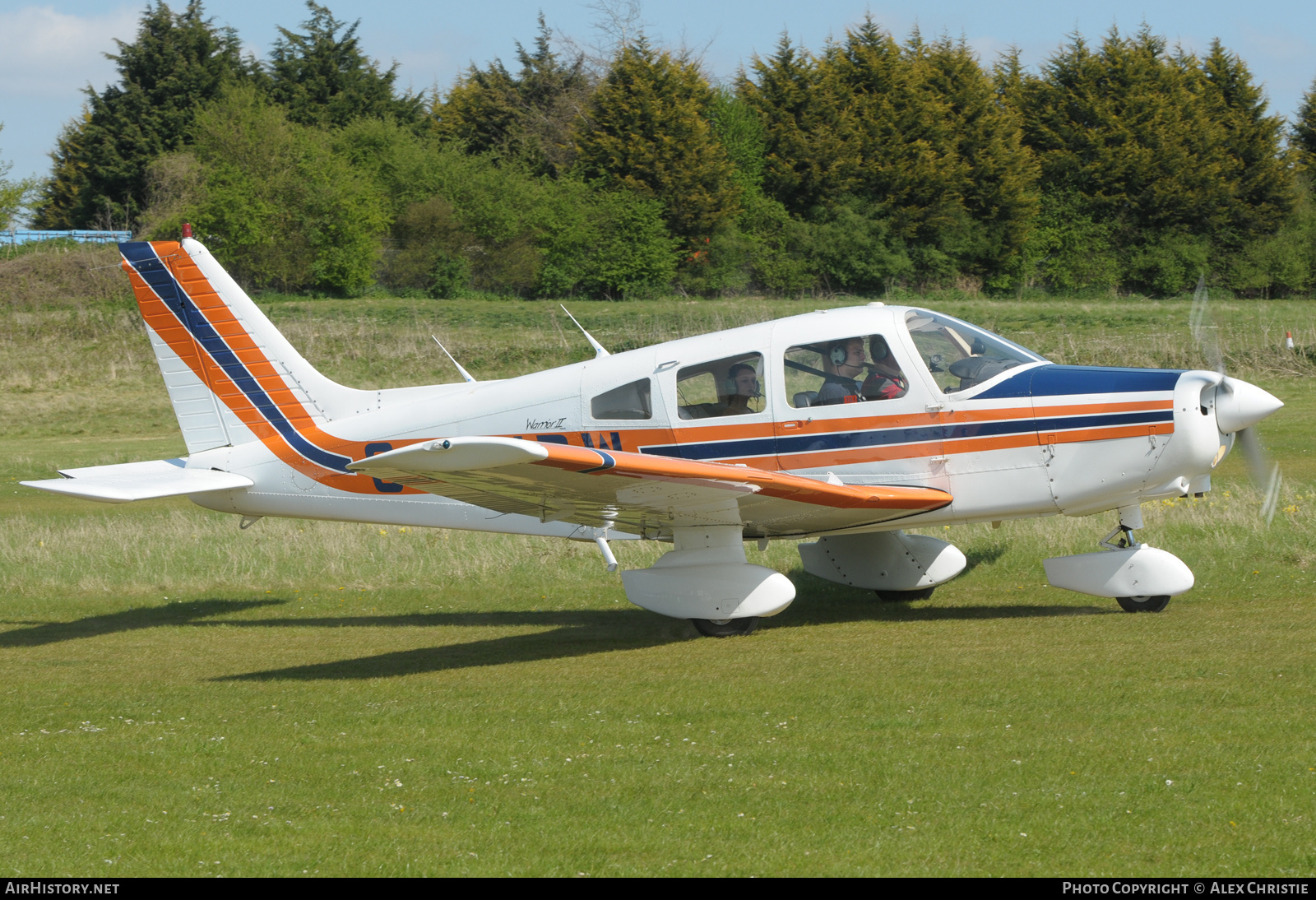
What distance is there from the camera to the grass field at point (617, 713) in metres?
4.66

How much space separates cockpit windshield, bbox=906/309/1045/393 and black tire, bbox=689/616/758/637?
232 centimetres

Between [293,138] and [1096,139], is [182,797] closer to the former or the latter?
[293,138]

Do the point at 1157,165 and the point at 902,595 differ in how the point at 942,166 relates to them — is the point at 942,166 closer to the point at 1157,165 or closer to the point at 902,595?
the point at 1157,165

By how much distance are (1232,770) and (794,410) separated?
4693mm

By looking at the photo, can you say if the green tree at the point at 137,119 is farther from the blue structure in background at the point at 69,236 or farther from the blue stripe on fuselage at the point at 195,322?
the blue stripe on fuselage at the point at 195,322

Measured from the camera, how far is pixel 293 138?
5066cm

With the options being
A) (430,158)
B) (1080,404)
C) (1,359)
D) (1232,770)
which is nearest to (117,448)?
(1,359)

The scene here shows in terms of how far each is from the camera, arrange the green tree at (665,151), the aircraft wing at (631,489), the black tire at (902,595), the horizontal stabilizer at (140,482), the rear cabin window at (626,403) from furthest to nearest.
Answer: the green tree at (665,151), the black tire at (902,595), the rear cabin window at (626,403), the horizontal stabilizer at (140,482), the aircraft wing at (631,489)

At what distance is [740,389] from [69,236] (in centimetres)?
4792

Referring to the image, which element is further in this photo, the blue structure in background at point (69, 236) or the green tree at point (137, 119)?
the green tree at point (137, 119)

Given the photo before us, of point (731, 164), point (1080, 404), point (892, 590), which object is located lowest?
point (892, 590)

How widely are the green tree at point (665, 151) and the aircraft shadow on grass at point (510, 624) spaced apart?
136 ft

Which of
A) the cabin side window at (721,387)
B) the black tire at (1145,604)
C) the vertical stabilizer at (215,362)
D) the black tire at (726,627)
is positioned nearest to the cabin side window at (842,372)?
the cabin side window at (721,387)

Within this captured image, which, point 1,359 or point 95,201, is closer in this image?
point 1,359
